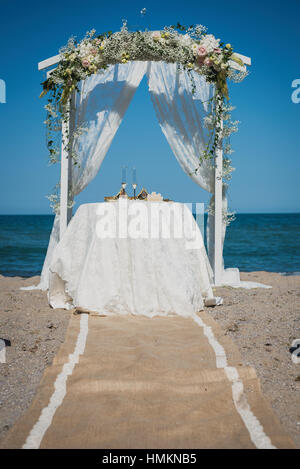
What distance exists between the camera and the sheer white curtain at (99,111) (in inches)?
232

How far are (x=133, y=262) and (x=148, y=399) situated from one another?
6.83 ft

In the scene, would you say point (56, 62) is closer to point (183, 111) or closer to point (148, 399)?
point (183, 111)

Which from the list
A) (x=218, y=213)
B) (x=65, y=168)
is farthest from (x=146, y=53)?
(x=218, y=213)

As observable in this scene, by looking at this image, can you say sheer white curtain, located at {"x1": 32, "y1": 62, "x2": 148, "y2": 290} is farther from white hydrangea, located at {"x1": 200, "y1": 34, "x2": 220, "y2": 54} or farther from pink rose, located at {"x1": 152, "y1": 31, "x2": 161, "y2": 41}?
white hydrangea, located at {"x1": 200, "y1": 34, "x2": 220, "y2": 54}

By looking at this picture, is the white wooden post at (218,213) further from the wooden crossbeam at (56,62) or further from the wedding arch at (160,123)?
the wooden crossbeam at (56,62)

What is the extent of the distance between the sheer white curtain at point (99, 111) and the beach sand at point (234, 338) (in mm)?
1997

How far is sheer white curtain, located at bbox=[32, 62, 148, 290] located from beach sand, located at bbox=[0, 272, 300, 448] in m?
2.00

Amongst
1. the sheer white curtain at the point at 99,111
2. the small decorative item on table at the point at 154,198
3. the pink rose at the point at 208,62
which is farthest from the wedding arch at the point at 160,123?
the small decorative item on table at the point at 154,198

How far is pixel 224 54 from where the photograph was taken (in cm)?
514

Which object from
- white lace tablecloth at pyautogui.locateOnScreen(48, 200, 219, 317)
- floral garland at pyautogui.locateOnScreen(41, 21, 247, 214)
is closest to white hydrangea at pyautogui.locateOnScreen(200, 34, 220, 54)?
floral garland at pyautogui.locateOnScreen(41, 21, 247, 214)

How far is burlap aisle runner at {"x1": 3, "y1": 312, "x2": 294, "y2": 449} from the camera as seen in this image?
1.76m
